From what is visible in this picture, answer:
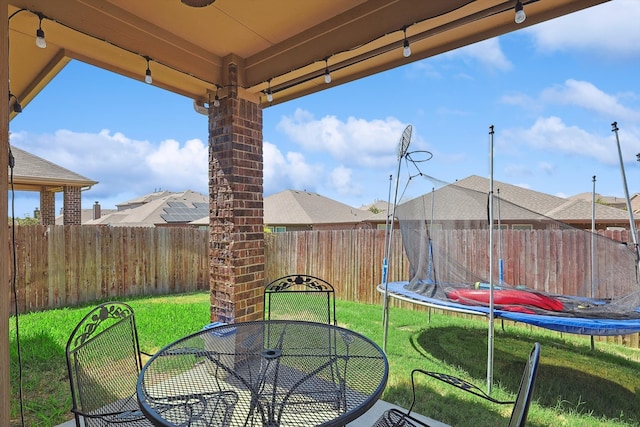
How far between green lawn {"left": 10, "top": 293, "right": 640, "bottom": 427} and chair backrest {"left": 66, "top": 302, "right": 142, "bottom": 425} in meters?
1.02

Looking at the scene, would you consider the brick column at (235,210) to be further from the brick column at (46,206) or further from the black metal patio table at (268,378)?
the brick column at (46,206)

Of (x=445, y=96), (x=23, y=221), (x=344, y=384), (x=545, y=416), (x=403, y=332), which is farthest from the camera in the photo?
(x=23, y=221)

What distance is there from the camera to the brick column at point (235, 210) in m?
2.74

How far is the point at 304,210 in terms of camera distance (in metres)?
14.5

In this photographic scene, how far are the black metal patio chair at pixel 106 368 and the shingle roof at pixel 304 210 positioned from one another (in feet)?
36.7

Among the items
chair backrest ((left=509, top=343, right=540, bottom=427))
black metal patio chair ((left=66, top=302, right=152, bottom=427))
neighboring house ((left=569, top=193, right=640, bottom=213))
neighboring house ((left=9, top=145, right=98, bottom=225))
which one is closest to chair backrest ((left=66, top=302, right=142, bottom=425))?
black metal patio chair ((left=66, top=302, right=152, bottom=427))

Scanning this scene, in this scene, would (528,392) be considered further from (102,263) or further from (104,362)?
(102,263)

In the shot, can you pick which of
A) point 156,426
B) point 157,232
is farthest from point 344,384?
point 157,232

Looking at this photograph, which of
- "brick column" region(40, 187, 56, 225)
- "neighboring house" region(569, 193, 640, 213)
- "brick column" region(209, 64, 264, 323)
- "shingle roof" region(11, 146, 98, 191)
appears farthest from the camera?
"neighboring house" region(569, 193, 640, 213)

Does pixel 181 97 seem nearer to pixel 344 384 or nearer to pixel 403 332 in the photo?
pixel 344 384

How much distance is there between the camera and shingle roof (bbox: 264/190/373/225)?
45.5ft

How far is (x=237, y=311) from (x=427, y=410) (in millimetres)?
1687

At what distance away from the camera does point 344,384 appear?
5.44ft

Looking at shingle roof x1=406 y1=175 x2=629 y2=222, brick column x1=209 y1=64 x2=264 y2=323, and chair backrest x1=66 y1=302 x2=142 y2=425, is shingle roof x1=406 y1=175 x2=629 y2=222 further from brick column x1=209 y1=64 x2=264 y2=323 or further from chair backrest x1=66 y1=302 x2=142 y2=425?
chair backrest x1=66 y1=302 x2=142 y2=425
